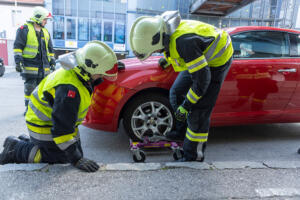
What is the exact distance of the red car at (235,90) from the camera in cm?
295

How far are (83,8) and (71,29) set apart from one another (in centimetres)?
193

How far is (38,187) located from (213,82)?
1.81 m

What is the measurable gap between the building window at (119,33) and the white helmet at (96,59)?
18.2m

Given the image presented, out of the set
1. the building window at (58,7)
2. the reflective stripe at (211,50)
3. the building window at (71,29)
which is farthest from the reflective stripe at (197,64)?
the building window at (58,7)

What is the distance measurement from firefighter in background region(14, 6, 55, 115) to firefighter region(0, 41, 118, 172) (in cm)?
257

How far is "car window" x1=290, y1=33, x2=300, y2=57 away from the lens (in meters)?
3.45

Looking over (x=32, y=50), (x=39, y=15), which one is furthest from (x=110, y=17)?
(x=32, y=50)

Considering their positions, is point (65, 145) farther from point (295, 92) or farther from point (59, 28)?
point (59, 28)

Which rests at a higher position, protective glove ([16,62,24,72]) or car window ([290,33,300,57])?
car window ([290,33,300,57])

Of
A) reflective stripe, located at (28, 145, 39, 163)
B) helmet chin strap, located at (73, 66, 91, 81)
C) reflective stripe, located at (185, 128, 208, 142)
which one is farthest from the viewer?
reflective stripe, located at (185, 128, 208, 142)

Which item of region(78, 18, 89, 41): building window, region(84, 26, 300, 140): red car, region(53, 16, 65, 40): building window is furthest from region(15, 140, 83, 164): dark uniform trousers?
region(53, 16, 65, 40): building window

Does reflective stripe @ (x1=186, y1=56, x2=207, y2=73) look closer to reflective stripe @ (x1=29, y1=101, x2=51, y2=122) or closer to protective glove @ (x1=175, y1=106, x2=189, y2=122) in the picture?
protective glove @ (x1=175, y1=106, x2=189, y2=122)

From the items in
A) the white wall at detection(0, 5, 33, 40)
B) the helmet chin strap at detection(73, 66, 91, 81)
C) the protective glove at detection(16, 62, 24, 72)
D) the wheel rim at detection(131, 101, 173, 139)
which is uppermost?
the white wall at detection(0, 5, 33, 40)

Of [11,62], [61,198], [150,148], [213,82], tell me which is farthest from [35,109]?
[11,62]
